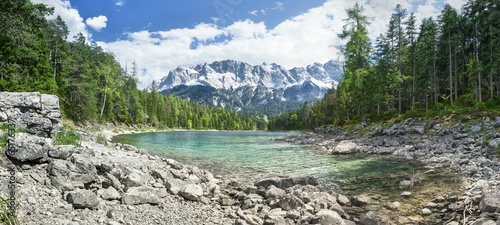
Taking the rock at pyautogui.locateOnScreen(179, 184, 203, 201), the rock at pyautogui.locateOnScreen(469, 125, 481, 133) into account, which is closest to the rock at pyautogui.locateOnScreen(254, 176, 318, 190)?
the rock at pyautogui.locateOnScreen(179, 184, 203, 201)

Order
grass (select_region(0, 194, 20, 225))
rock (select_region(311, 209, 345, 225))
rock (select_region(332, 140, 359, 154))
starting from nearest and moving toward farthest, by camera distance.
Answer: grass (select_region(0, 194, 20, 225)), rock (select_region(311, 209, 345, 225)), rock (select_region(332, 140, 359, 154))

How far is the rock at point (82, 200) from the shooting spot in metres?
5.16

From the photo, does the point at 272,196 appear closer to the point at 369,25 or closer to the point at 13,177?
the point at 13,177

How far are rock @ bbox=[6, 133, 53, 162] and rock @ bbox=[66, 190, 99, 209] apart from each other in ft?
6.05

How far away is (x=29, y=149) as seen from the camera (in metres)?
6.00

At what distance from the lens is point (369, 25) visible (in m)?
34.1

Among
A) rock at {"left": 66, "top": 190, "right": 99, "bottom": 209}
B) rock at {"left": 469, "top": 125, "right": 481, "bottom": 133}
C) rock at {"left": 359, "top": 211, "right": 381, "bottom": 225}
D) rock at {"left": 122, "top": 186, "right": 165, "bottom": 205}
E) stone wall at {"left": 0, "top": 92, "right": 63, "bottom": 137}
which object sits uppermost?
stone wall at {"left": 0, "top": 92, "right": 63, "bottom": 137}

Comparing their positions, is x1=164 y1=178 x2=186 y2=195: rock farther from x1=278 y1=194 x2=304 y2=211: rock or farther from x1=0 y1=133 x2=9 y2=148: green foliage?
x1=0 y1=133 x2=9 y2=148: green foliage

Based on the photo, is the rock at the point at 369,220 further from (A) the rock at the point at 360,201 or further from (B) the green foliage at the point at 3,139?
(B) the green foliage at the point at 3,139

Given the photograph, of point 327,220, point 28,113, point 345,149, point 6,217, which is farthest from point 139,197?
point 345,149

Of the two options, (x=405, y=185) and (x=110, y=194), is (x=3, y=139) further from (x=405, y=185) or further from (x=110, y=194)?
(x=405, y=185)

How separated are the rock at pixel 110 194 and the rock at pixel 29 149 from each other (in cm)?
199

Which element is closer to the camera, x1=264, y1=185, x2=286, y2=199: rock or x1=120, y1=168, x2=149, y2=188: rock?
x1=120, y1=168, x2=149, y2=188: rock

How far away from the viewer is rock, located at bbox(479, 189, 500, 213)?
17.0 feet
